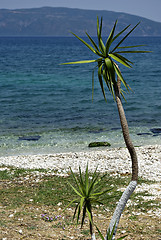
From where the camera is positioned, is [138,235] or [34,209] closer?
[138,235]

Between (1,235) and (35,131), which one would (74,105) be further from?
(1,235)

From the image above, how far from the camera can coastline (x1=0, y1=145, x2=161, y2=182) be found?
20078mm

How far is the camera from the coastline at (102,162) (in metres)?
20.1

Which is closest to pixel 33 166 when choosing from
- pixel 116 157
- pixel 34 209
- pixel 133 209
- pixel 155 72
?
pixel 116 157

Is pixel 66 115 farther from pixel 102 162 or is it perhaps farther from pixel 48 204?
pixel 48 204

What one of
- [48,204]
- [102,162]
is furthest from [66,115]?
[48,204]

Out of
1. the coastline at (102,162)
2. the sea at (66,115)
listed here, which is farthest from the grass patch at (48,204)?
the sea at (66,115)

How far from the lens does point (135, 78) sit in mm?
76438

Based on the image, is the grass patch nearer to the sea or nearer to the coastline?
the coastline

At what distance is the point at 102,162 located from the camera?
2217cm

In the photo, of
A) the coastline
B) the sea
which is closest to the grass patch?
the coastline

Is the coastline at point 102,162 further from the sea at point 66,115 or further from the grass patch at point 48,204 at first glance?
the sea at point 66,115

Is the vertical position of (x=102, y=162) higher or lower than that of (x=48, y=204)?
lower

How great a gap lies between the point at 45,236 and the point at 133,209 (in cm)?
404
